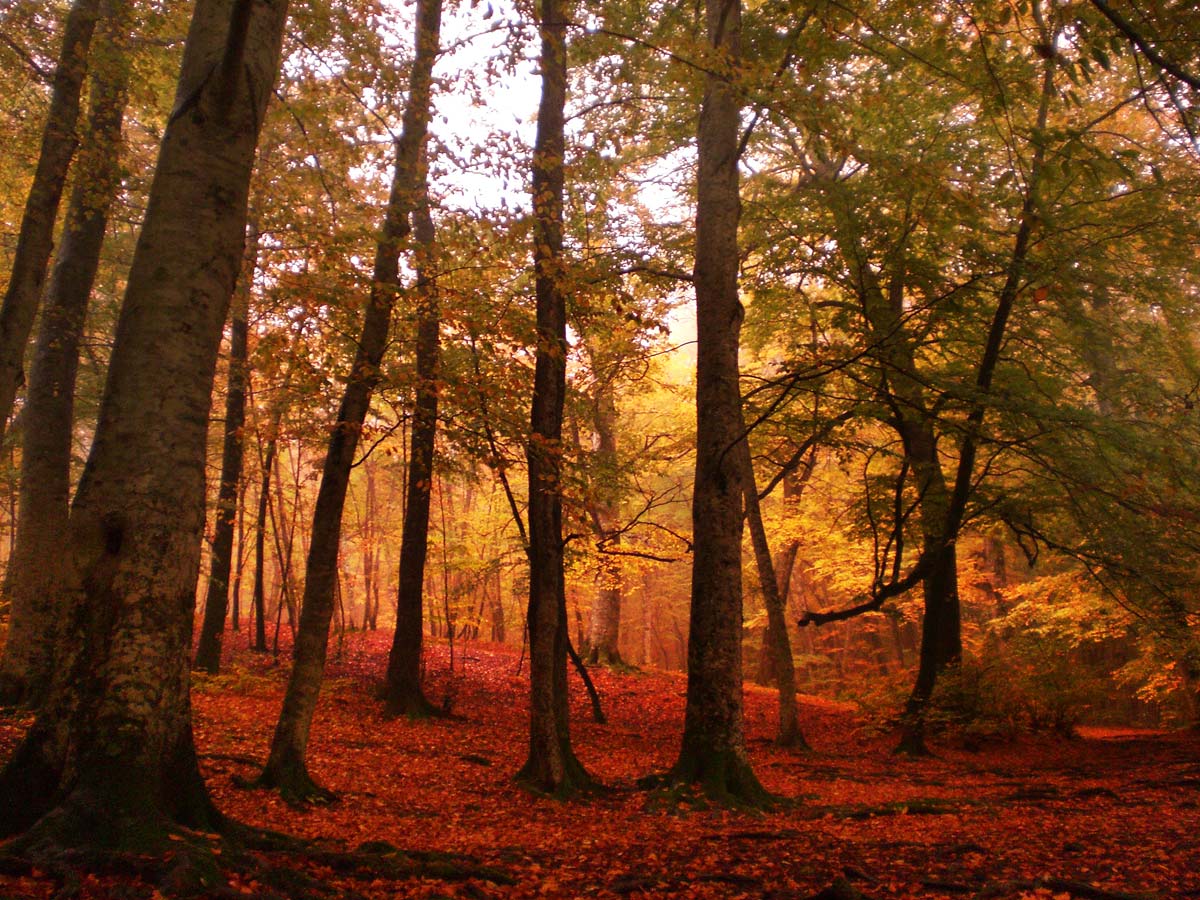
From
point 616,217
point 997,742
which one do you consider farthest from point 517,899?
point 997,742

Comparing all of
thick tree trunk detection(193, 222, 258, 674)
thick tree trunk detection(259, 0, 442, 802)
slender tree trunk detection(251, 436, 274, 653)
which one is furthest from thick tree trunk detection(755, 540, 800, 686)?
thick tree trunk detection(259, 0, 442, 802)

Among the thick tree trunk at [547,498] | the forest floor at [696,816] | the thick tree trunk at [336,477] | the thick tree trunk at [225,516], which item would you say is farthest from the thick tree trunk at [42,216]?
the thick tree trunk at [225,516]

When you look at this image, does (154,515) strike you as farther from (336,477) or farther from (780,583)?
(780,583)

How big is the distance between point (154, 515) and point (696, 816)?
207 inches

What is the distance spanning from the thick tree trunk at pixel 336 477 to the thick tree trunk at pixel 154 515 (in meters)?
2.31

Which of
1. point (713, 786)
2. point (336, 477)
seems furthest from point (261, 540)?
point (713, 786)

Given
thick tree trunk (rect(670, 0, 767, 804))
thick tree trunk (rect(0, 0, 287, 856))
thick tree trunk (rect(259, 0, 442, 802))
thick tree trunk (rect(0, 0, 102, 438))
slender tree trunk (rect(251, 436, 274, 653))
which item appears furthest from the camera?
slender tree trunk (rect(251, 436, 274, 653))

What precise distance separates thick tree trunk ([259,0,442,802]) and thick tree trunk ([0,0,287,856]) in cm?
231

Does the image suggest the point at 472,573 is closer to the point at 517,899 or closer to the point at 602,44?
the point at 602,44

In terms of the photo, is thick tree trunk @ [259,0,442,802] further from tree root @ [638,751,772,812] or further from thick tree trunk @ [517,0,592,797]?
tree root @ [638,751,772,812]

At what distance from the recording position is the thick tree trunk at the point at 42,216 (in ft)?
20.6

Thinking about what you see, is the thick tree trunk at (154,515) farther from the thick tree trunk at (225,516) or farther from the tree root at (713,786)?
the thick tree trunk at (225,516)

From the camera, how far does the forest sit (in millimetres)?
3773

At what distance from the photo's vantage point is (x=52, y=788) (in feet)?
11.4
